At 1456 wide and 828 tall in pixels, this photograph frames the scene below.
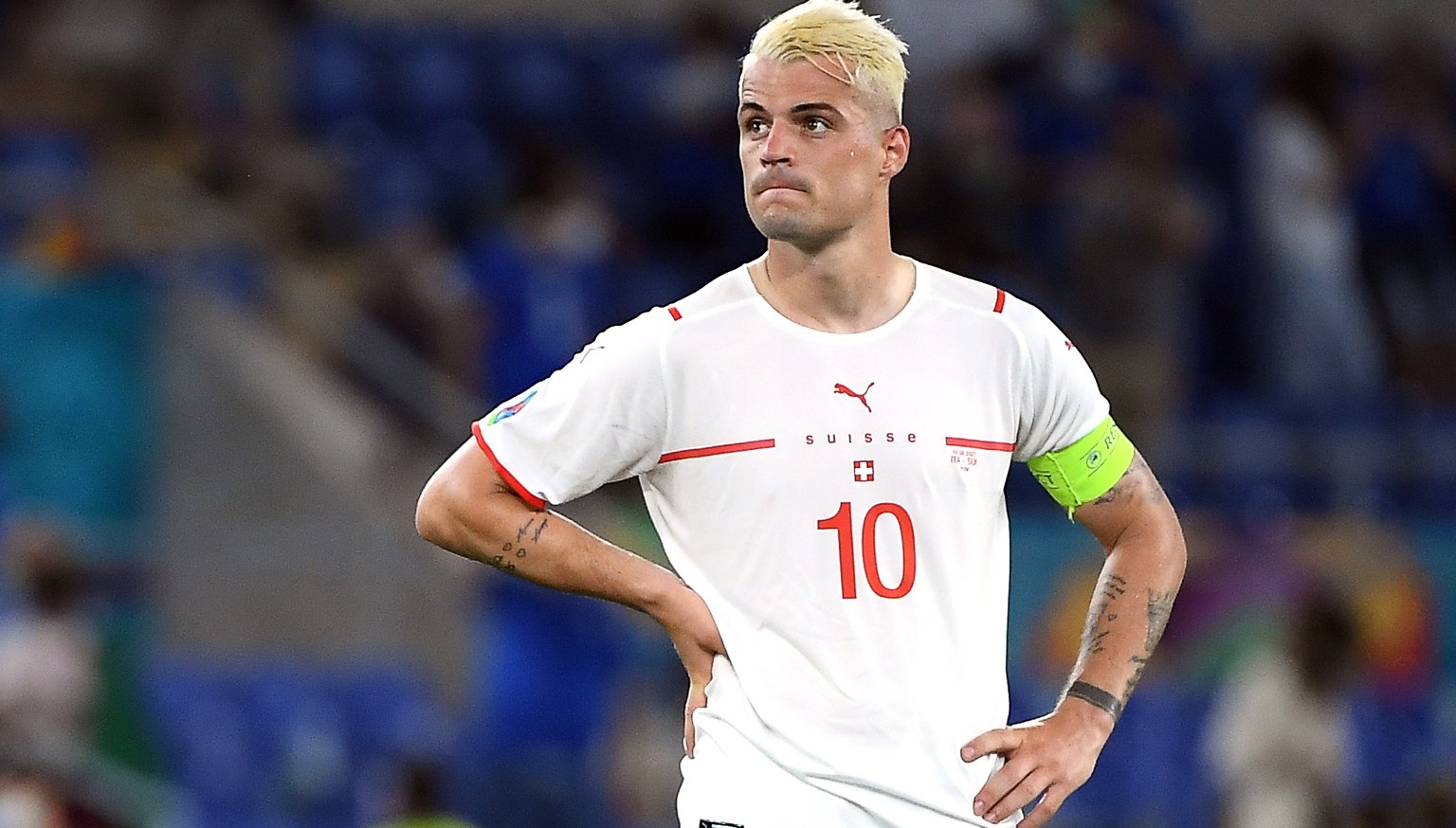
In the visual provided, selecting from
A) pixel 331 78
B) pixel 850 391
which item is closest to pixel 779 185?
pixel 850 391

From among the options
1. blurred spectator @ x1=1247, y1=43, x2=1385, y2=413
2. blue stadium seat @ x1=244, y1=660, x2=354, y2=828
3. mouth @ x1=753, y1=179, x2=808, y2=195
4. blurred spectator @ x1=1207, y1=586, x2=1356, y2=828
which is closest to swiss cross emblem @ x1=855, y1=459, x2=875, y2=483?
mouth @ x1=753, y1=179, x2=808, y2=195

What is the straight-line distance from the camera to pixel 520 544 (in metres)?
4.00

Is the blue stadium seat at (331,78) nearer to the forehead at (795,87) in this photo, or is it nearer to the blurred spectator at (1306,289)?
the blurred spectator at (1306,289)

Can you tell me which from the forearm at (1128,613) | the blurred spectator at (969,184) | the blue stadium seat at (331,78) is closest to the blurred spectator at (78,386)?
the blue stadium seat at (331,78)

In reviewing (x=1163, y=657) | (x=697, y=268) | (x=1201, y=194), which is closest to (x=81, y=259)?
(x=697, y=268)

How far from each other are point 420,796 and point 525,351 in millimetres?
3652

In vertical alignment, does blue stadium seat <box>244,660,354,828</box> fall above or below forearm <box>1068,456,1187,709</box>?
below

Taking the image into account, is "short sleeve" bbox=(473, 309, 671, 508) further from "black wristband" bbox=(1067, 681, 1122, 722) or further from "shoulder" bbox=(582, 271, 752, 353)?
"black wristband" bbox=(1067, 681, 1122, 722)

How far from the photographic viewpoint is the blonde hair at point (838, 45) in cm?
394

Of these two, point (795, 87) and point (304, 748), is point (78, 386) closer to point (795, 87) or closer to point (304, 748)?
point (304, 748)

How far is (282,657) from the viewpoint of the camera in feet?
35.4

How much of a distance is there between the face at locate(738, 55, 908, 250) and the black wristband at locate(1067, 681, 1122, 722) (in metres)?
0.89

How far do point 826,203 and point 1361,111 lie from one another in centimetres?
1067

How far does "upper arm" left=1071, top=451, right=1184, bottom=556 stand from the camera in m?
4.20
